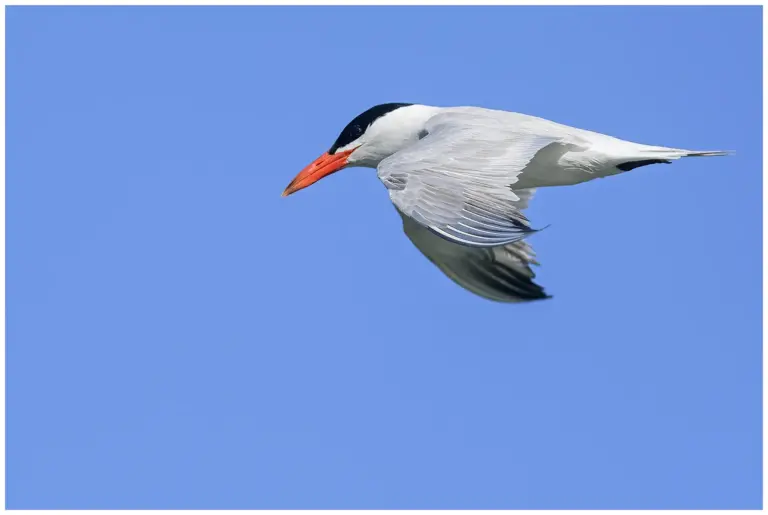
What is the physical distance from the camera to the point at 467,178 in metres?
9.37

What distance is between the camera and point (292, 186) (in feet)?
38.7

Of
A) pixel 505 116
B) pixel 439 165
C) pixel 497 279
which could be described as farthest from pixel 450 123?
pixel 497 279

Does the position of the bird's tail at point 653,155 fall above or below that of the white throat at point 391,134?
below

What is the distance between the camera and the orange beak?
1180cm

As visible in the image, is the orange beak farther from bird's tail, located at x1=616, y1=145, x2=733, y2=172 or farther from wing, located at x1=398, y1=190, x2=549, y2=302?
bird's tail, located at x1=616, y1=145, x2=733, y2=172

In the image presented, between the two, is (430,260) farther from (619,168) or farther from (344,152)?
(619,168)

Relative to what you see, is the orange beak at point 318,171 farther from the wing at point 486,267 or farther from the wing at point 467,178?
the wing at point 467,178

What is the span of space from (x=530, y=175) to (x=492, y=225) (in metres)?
2.27

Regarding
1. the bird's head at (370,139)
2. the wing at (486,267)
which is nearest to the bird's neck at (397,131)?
the bird's head at (370,139)

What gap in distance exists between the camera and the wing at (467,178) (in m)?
8.78

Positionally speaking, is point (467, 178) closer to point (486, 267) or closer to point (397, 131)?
point (397, 131)

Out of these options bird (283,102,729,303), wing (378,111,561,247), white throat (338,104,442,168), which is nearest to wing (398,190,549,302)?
bird (283,102,729,303)

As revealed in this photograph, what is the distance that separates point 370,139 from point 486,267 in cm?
159

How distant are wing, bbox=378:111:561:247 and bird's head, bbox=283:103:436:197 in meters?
0.90
